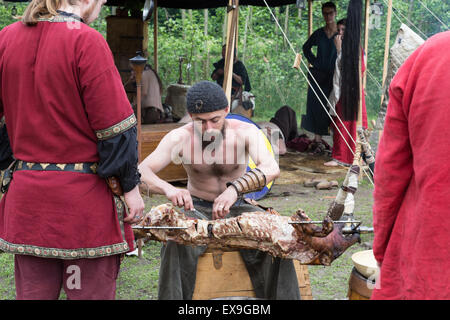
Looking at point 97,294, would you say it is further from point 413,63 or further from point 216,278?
point 413,63

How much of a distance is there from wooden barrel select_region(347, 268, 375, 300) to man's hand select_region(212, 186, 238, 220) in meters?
0.72

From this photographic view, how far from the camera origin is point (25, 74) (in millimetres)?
2104

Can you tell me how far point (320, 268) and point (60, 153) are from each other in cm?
279

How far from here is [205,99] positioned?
3.16 metres

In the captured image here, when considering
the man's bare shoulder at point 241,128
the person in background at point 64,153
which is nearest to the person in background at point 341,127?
the man's bare shoulder at point 241,128

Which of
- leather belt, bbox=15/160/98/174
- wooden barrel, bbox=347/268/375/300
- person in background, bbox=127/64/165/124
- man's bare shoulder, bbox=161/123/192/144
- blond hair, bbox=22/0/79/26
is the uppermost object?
blond hair, bbox=22/0/79/26

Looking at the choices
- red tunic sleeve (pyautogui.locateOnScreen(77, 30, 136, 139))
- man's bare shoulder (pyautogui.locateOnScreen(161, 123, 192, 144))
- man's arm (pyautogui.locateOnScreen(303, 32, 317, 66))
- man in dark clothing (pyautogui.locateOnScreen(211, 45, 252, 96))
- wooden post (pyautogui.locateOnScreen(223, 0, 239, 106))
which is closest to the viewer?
red tunic sleeve (pyautogui.locateOnScreen(77, 30, 136, 139))

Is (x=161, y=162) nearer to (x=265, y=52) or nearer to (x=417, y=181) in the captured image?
(x=417, y=181)

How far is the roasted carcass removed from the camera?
2.66 m

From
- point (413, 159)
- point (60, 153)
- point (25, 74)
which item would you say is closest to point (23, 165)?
point (60, 153)

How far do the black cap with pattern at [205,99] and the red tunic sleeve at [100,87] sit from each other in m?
1.03

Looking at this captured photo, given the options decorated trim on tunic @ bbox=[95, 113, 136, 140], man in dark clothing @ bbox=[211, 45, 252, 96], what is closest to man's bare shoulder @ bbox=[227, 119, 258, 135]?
decorated trim on tunic @ bbox=[95, 113, 136, 140]

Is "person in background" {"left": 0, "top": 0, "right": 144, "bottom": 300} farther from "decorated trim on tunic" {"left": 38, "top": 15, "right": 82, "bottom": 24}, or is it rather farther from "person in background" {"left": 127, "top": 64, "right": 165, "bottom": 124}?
"person in background" {"left": 127, "top": 64, "right": 165, "bottom": 124}

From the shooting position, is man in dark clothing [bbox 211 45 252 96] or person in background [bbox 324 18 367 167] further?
man in dark clothing [bbox 211 45 252 96]
